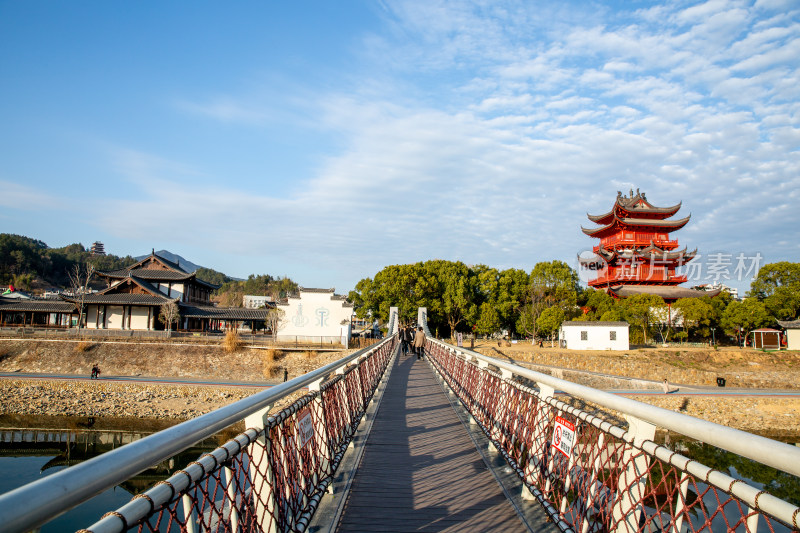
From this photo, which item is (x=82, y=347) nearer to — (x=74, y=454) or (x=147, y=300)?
(x=147, y=300)

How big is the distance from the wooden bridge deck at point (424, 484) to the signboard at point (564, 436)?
682 millimetres

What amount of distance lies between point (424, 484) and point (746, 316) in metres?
40.4

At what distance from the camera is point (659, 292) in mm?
43000

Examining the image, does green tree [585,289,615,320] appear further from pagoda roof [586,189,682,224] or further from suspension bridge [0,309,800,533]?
suspension bridge [0,309,800,533]

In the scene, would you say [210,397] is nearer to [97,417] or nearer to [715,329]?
[97,417]

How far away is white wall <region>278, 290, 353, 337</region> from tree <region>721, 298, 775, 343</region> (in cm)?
2887

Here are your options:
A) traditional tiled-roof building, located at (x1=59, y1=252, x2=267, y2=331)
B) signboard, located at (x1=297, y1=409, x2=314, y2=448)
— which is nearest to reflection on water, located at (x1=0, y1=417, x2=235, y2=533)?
signboard, located at (x1=297, y1=409, x2=314, y2=448)

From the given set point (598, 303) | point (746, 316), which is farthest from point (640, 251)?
point (746, 316)

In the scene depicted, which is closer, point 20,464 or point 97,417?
point 20,464

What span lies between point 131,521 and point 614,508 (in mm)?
2181

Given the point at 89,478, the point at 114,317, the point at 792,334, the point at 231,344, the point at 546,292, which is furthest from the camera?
the point at 546,292

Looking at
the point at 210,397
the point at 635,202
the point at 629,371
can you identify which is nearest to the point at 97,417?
the point at 210,397

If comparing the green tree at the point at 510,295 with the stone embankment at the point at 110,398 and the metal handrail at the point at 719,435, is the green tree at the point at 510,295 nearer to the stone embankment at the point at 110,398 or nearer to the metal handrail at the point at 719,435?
the stone embankment at the point at 110,398

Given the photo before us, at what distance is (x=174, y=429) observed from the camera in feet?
4.85
